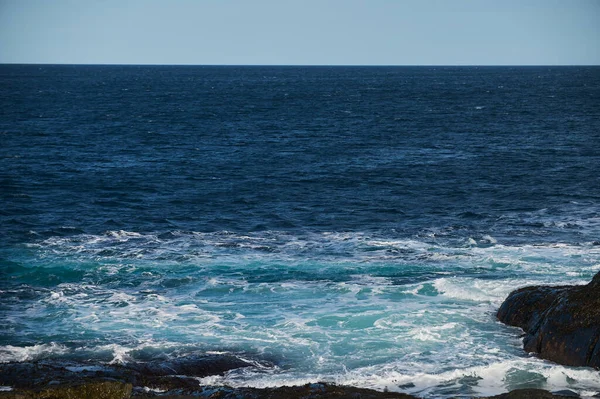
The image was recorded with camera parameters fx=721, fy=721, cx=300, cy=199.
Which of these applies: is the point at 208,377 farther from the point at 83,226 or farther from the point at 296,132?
the point at 296,132

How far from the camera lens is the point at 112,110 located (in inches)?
4550

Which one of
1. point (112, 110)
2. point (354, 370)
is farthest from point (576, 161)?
point (112, 110)

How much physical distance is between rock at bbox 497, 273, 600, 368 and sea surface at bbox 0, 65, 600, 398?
2.20 feet

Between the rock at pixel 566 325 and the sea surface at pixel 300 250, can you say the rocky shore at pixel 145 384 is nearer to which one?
the sea surface at pixel 300 250

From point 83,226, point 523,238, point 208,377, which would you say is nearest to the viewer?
point 208,377

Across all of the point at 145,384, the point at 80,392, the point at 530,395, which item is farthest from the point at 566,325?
the point at 80,392

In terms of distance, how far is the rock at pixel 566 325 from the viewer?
21859 millimetres

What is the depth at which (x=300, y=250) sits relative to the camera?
122 ft

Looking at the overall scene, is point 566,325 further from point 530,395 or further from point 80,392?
point 80,392

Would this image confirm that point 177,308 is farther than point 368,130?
No

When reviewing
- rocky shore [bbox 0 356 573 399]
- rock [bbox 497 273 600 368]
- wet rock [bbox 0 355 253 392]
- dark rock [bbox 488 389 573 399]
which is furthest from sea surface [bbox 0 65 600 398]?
dark rock [bbox 488 389 573 399]

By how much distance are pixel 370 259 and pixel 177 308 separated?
418 inches

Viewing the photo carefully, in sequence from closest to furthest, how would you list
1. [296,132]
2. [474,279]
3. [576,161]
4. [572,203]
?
1. [474,279]
2. [572,203]
3. [576,161]
4. [296,132]

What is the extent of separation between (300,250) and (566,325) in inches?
660
